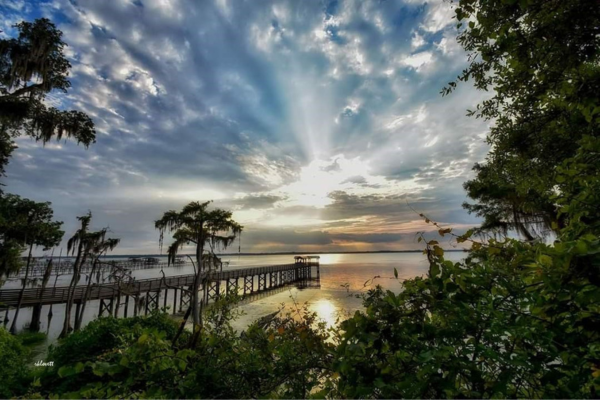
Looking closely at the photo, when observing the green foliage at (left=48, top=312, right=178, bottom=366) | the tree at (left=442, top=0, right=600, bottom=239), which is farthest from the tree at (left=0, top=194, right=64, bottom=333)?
the tree at (left=442, top=0, right=600, bottom=239)

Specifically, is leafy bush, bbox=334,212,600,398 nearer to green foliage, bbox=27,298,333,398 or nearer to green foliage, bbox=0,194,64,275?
green foliage, bbox=27,298,333,398

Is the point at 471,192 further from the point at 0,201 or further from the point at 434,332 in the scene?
the point at 0,201

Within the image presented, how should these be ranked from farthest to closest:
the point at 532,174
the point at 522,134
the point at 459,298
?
1. the point at 522,134
2. the point at 532,174
3. the point at 459,298

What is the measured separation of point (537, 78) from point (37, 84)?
15.4 m

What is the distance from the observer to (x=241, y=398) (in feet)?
7.28

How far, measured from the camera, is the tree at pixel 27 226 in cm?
1592

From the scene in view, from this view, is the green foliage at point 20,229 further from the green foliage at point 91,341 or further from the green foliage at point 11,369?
the green foliage at point 91,341

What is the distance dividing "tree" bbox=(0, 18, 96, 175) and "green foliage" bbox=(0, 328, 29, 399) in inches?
304

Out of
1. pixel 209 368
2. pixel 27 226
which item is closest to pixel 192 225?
pixel 27 226

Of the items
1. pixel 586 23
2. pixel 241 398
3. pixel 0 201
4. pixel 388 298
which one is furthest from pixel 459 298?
pixel 0 201

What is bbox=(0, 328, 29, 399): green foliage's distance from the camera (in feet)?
27.0

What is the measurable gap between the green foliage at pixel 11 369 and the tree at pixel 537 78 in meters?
13.5

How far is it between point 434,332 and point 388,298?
0.95ft

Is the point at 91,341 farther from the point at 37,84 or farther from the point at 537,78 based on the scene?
the point at 537,78
